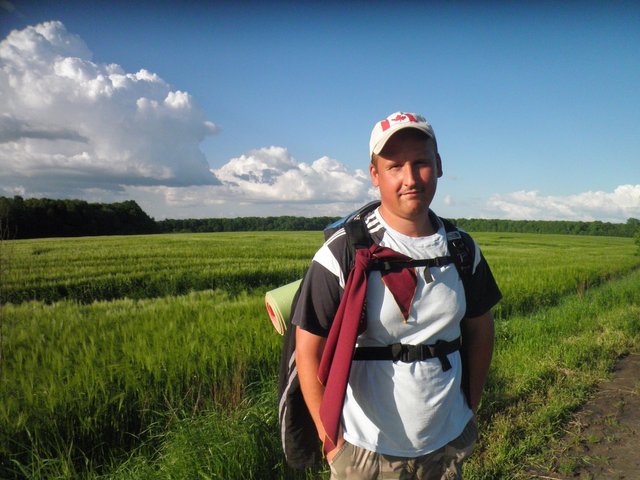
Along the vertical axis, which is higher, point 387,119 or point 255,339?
point 387,119

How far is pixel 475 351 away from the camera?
6.09 feet

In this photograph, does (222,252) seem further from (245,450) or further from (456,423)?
(456,423)

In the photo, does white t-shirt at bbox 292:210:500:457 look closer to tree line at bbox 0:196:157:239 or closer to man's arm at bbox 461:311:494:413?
man's arm at bbox 461:311:494:413

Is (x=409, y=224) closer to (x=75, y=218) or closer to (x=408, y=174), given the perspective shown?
(x=408, y=174)

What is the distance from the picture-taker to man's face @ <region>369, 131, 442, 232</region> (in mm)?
1517

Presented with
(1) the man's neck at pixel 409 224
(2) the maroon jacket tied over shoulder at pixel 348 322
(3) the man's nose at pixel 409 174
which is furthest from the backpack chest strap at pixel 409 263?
(3) the man's nose at pixel 409 174

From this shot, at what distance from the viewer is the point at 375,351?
1563 mm

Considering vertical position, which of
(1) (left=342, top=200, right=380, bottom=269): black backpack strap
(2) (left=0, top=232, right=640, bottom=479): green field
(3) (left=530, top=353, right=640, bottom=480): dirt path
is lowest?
(3) (left=530, top=353, right=640, bottom=480): dirt path

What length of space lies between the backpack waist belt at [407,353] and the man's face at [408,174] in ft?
1.61

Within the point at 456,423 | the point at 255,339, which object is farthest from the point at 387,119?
the point at 255,339

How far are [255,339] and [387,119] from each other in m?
2.92

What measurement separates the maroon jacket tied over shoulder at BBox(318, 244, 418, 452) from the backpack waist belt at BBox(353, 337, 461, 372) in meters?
0.12

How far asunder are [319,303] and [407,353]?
0.39 m

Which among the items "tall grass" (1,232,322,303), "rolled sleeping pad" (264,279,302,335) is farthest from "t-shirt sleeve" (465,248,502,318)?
"tall grass" (1,232,322,303)
